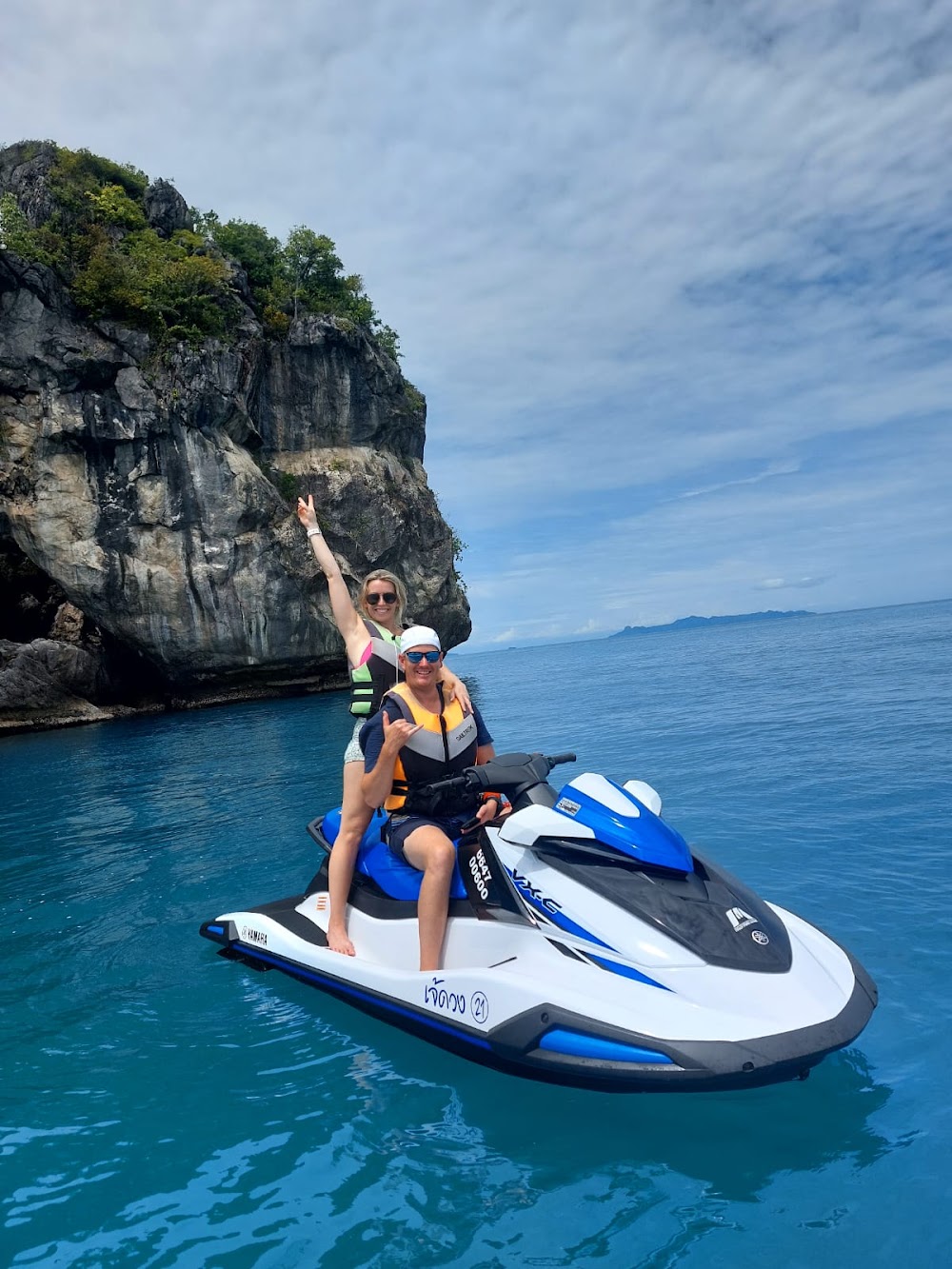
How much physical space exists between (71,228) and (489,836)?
102 feet

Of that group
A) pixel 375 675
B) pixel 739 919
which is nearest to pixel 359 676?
pixel 375 675

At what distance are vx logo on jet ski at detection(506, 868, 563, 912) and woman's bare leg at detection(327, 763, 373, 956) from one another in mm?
1083

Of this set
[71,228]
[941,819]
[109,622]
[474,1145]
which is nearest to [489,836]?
[474,1145]

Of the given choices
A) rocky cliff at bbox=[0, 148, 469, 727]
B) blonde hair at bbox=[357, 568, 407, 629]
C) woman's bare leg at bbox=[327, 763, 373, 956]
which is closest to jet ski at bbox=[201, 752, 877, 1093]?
woman's bare leg at bbox=[327, 763, 373, 956]

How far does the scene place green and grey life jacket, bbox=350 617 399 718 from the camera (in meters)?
4.74

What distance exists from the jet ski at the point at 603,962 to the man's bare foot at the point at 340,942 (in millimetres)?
118

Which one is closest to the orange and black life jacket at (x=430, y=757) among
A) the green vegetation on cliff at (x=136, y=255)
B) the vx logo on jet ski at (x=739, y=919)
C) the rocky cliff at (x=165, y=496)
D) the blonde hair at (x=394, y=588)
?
the blonde hair at (x=394, y=588)

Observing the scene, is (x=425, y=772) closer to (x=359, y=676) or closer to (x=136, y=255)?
(x=359, y=676)

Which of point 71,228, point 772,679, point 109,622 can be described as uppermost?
point 71,228

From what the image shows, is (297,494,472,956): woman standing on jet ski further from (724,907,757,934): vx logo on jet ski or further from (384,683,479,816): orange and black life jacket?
(724,907,757,934): vx logo on jet ski

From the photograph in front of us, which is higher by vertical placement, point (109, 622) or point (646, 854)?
point (109, 622)

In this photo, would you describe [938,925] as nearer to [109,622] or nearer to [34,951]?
[34,951]

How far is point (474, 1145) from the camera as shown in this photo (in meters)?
3.01

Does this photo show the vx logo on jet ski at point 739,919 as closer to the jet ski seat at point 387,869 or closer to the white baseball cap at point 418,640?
the jet ski seat at point 387,869
